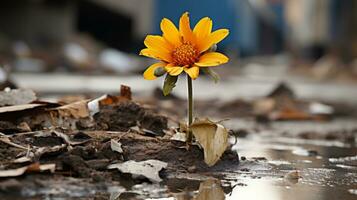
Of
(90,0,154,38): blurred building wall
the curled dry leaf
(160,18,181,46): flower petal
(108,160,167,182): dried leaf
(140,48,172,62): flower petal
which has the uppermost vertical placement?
(90,0,154,38): blurred building wall

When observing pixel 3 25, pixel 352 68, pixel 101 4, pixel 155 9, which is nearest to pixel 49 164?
pixel 3 25

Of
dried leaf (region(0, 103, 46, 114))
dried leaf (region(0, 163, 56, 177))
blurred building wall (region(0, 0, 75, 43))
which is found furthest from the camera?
blurred building wall (region(0, 0, 75, 43))

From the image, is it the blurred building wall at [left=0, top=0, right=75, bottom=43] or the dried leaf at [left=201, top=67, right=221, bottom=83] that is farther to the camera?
the blurred building wall at [left=0, top=0, right=75, bottom=43]

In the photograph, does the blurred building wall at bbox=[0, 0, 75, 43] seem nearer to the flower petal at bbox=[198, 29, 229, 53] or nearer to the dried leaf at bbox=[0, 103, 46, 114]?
the dried leaf at bbox=[0, 103, 46, 114]

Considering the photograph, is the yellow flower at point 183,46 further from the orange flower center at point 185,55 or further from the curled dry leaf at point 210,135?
the curled dry leaf at point 210,135

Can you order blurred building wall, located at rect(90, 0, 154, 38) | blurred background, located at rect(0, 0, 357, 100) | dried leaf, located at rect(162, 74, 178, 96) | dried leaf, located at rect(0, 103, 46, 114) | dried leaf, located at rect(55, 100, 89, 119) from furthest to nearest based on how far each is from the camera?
blurred building wall, located at rect(90, 0, 154, 38) → blurred background, located at rect(0, 0, 357, 100) → dried leaf, located at rect(55, 100, 89, 119) → dried leaf, located at rect(0, 103, 46, 114) → dried leaf, located at rect(162, 74, 178, 96)

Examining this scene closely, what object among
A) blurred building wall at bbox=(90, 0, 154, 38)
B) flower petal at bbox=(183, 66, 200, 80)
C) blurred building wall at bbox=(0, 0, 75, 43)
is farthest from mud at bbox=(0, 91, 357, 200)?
blurred building wall at bbox=(90, 0, 154, 38)

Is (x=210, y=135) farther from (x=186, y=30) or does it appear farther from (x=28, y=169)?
(x=28, y=169)
